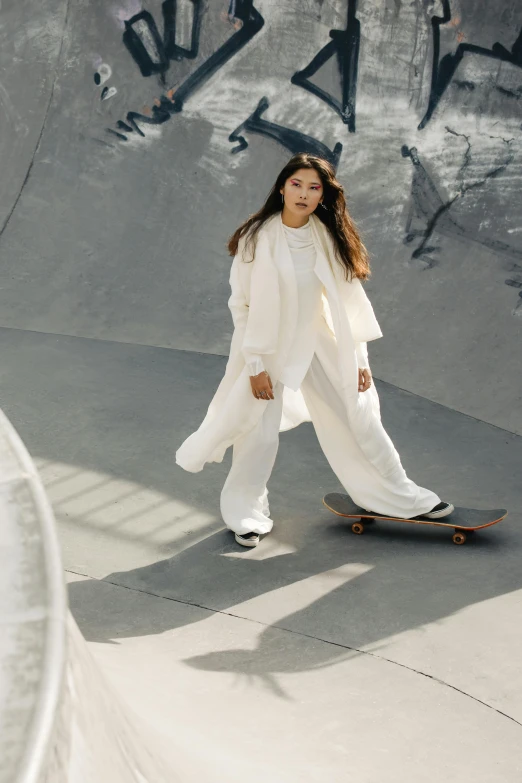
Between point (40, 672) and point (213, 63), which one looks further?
point (213, 63)

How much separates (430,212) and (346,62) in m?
1.61

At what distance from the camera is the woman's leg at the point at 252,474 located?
4875 mm

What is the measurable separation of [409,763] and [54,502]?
2.63m

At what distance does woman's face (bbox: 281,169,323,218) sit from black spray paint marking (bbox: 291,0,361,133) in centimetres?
369

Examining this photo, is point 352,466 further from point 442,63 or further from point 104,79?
point 104,79

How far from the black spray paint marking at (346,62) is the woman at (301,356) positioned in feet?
12.0

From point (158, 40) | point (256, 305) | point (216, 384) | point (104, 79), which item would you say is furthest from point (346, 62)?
point (256, 305)

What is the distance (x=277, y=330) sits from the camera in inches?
187

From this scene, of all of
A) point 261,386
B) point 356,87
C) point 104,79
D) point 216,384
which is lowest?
point 216,384

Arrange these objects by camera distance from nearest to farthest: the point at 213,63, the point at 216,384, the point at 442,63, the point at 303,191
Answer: the point at 303,191
the point at 216,384
the point at 442,63
the point at 213,63

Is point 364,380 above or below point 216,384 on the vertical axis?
above

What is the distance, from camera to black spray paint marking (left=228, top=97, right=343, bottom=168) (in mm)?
8125

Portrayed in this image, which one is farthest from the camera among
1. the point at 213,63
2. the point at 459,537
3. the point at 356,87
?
the point at 213,63

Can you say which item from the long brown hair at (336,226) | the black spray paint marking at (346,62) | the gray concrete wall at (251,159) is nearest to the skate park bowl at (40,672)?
the long brown hair at (336,226)
